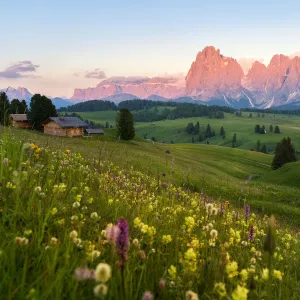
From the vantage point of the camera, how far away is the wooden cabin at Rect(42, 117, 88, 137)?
92438 mm

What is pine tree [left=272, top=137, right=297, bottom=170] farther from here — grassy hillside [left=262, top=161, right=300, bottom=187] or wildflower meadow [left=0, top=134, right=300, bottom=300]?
wildflower meadow [left=0, top=134, right=300, bottom=300]

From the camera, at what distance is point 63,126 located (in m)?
91.3

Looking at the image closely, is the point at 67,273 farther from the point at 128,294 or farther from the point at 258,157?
the point at 258,157

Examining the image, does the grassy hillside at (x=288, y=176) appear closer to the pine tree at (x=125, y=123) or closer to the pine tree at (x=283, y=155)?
the pine tree at (x=283, y=155)

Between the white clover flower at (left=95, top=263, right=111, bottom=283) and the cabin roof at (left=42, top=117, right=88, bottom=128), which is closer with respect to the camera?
the white clover flower at (left=95, top=263, right=111, bottom=283)

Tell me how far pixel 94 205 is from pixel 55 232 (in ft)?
4.90

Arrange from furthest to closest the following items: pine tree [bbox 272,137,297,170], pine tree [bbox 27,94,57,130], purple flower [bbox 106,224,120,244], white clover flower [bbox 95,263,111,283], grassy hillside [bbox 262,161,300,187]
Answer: pine tree [bbox 27,94,57,130] → pine tree [bbox 272,137,297,170] → grassy hillside [bbox 262,161,300,187] → purple flower [bbox 106,224,120,244] → white clover flower [bbox 95,263,111,283]

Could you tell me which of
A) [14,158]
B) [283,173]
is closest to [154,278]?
[14,158]

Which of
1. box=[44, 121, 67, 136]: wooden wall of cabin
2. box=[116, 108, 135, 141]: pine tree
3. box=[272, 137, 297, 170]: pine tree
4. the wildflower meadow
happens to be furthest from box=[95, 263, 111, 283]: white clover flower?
box=[44, 121, 67, 136]: wooden wall of cabin

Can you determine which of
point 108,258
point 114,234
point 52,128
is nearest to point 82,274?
point 114,234

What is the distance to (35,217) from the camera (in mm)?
3840

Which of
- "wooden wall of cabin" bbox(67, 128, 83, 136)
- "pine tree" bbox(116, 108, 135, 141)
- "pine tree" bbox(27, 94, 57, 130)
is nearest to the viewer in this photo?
"pine tree" bbox(116, 108, 135, 141)

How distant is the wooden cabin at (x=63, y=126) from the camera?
92438 mm

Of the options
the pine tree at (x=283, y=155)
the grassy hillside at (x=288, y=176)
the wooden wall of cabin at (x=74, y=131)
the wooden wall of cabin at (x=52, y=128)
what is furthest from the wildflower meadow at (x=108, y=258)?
the wooden wall of cabin at (x=74, y=131)
